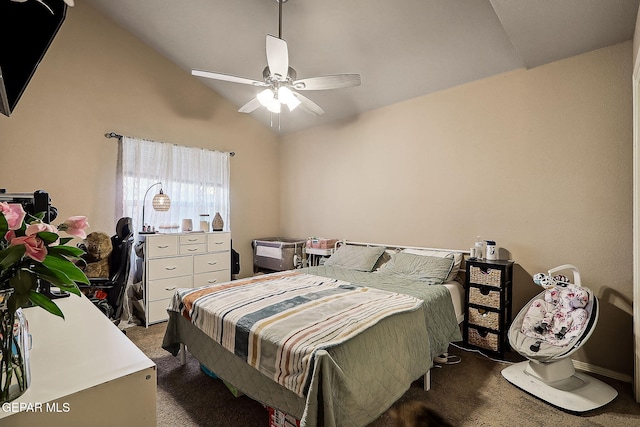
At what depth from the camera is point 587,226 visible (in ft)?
7.98

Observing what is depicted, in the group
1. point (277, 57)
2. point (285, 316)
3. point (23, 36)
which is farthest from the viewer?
point (277, 57)

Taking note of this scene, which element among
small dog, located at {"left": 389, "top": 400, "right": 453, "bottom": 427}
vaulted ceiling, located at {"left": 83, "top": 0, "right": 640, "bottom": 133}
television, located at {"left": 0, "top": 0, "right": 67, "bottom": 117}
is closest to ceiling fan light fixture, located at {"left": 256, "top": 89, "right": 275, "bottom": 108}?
vaulted ceiling, located at {"left": 83, "top": 0, "right": 640, "bottom": 133}

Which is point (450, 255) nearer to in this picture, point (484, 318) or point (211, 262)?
point (484, 318)

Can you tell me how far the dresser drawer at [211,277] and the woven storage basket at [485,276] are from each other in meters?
2.95

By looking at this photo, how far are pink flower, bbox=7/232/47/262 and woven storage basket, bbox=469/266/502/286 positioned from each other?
9.63 ft

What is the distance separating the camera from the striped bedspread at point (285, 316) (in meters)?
1.49

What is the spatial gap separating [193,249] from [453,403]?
310 cm

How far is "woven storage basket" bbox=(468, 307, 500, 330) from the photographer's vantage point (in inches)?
103

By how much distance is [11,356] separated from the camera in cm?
76

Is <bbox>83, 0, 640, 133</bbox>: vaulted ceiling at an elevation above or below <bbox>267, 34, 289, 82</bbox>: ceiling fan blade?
above

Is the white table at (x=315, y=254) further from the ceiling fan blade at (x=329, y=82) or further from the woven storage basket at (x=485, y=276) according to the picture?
the ceiling fan blade at (x=329, y=82)

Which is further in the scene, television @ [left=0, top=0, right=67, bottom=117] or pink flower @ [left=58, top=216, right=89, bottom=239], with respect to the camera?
television @ [left=0, top=0, right=67, bottom=117]

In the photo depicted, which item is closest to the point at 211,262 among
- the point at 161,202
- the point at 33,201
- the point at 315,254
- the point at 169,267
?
the point at 169,267

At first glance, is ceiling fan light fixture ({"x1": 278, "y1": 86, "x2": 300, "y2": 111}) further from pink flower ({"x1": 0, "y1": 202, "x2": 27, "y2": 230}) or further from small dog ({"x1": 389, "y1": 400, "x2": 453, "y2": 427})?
small dog ({"x1": 389, "y1": 400, "x2": 453, "y2": 427})
